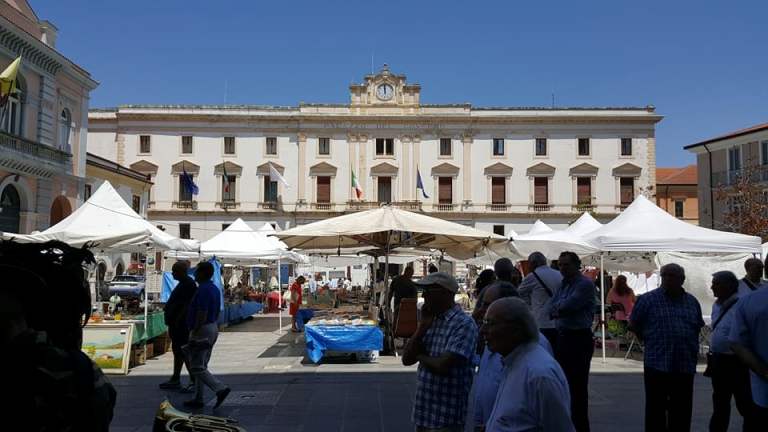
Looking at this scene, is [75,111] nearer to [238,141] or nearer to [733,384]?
[238,141]

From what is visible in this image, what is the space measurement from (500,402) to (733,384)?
150 inches

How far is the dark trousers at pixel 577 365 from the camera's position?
591 cm

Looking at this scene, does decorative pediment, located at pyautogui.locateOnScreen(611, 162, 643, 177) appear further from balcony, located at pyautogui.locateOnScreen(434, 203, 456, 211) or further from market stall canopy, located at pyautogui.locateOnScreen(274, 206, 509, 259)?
market stall canopy, located at pyautogui.locateOnScreen(274, 206, 509, 259)

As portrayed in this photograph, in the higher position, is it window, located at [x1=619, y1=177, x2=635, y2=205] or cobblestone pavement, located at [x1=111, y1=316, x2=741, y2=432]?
window, located at [x1=619, y1=177, x2=635, y2=205]

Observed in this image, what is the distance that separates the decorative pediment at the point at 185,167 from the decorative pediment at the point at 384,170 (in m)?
13.2

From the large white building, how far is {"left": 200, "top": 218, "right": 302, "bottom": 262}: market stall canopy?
28490mm

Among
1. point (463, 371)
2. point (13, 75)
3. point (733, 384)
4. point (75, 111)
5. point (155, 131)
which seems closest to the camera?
point (463, 371)

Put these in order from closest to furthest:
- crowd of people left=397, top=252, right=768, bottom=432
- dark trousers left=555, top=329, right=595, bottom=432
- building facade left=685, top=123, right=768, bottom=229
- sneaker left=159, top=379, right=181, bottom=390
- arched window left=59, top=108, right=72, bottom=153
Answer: crowd of people left=397, top=252, right=768, bottom=432
dark trousers left=555, top=329, right=595, bottom=432
sneaker left=159, top=379, right=181, bottom=390
arched window left=59, top=108, right=72, bottom=153
building facade left=685, top=123, right=768, bottom=229

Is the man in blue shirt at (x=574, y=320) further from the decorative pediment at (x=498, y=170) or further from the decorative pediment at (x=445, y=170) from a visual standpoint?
the decorative pediment at (x=498, y=170)

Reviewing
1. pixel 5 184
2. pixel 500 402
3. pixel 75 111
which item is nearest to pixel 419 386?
pixel 500 402

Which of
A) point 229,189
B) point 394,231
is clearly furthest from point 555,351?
point 229,189

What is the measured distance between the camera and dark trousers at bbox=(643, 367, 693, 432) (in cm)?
541

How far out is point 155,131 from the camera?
48.7m

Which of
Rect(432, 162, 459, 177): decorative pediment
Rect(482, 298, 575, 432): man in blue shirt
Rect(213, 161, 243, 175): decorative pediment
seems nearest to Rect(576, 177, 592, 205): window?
Rect(432, 162, 459, 177): decorative pediment
